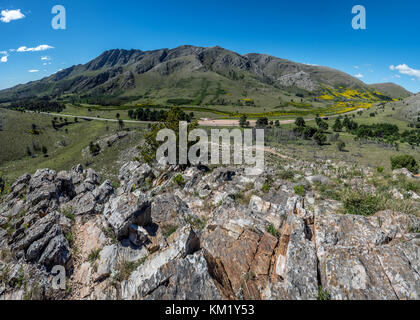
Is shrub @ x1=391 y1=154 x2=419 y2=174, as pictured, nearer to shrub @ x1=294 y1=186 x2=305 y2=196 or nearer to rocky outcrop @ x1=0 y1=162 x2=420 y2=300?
shrub @ x1=294 y1=186 x2=305 y2=196

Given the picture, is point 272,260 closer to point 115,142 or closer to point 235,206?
point 235,206

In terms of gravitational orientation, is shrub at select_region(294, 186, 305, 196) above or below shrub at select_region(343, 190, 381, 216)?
below

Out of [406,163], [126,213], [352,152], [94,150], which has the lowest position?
[352,152]

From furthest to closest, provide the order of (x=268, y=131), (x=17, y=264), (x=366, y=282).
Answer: (x=268, y=131), (x=17, y=264), (x=366, y=282)

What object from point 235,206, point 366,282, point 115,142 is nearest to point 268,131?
point 115,142

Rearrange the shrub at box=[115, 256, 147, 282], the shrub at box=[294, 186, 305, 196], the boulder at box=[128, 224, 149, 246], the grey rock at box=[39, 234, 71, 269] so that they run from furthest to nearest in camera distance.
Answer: the shrub at box=[294, 186, 305, 196], the boulder at box=[128, 224, 149, 246], the grey rock at box=[39, 234, 71, 269], the shrub at box=[115, 256, 147, 282]

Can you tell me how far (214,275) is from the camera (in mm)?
6113

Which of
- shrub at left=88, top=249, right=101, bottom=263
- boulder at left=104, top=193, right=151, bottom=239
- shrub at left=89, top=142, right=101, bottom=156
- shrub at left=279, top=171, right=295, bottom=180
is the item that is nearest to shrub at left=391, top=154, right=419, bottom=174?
shrub at left=279, top=171, right=295, bottom=180

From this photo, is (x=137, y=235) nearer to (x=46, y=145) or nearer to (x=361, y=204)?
(x=361, y=204)

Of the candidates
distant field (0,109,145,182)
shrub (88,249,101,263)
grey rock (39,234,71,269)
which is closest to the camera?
grey rock (39,234,71,269)

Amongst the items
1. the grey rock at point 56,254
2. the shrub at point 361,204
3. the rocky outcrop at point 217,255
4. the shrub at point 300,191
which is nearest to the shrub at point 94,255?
the rocky outcrop at point 217,255

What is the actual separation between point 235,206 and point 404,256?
667cm

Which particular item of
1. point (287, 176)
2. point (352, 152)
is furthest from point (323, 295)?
point (352, 152)
